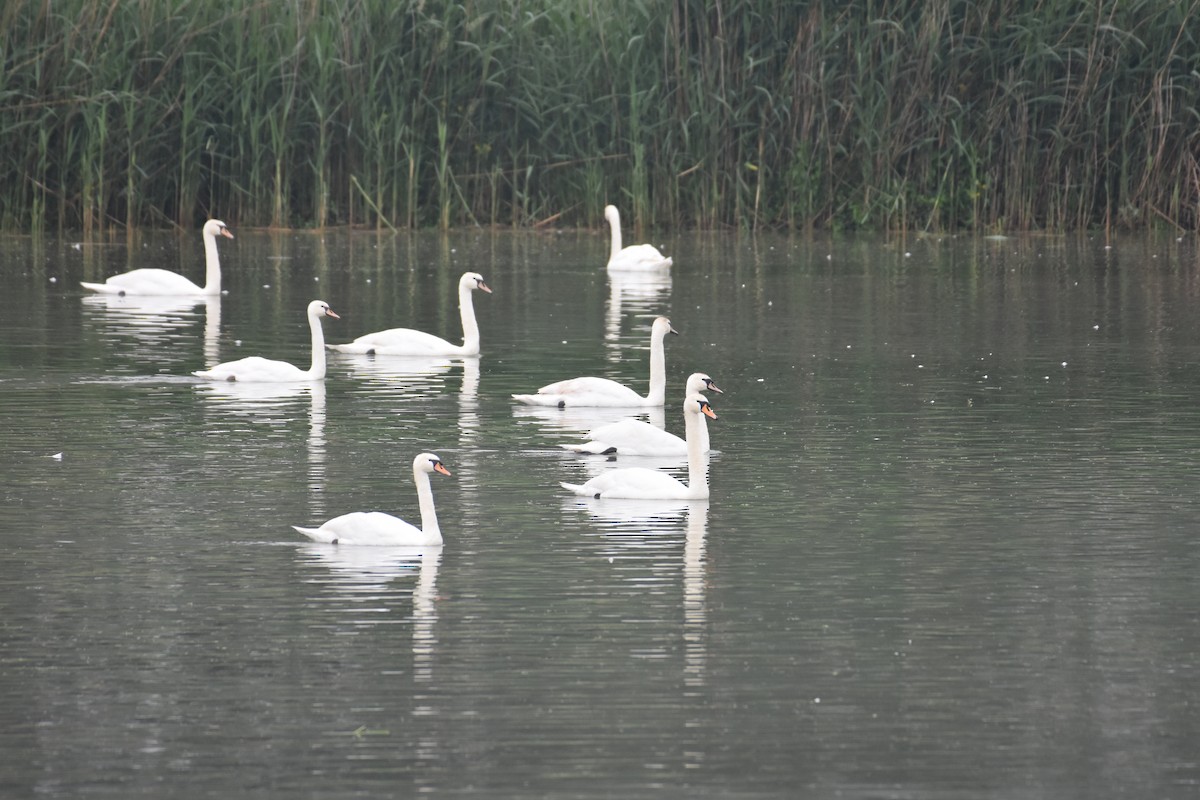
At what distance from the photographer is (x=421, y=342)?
17844 millimetres

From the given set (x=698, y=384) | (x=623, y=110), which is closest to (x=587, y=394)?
(x=698, y=384)

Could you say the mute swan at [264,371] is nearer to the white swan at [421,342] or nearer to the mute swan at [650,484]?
the white swan at [421,342]

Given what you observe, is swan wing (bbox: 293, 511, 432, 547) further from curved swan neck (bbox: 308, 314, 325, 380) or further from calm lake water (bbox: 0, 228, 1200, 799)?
curved swan neck (bbox: 308, 314, 325, 380)

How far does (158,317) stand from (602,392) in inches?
292

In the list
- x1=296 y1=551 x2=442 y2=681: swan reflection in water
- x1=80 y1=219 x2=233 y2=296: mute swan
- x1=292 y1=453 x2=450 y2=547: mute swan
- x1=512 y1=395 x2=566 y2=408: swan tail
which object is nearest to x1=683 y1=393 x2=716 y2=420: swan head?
x1=292 y1=453 x2=450 y2=547: mute swan

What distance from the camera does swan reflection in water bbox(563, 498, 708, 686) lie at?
8391 millimetres

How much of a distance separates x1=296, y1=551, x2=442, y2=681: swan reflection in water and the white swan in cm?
780

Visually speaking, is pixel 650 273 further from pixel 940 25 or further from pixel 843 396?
pixel 843 396

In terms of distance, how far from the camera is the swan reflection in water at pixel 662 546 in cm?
839

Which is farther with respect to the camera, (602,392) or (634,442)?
(602,392)

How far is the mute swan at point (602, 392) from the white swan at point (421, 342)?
9.23 feet

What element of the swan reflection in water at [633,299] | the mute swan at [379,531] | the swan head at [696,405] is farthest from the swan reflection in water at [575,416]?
the mute swan at [379,531]

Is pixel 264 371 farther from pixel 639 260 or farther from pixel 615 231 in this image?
pixel 615 231

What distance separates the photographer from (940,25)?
26953 mm
